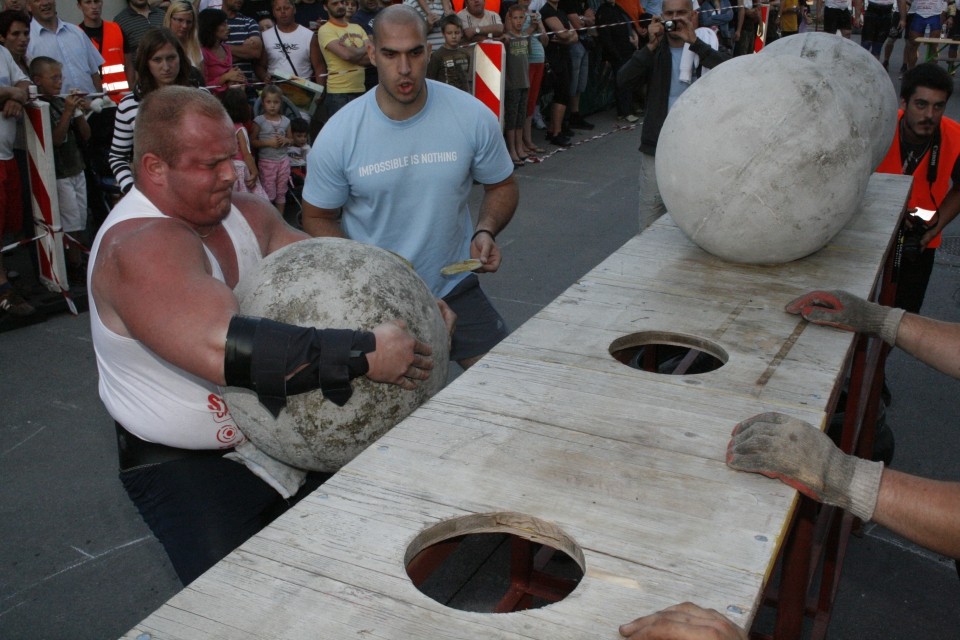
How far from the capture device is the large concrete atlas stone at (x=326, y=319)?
254 cm

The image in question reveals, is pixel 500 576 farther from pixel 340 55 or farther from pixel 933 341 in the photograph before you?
pixel 340 55

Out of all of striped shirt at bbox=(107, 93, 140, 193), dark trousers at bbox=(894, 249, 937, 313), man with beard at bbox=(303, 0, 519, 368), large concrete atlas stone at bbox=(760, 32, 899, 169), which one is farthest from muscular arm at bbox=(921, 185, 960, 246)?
striped shirt at bbox=(107, 93, 140, 193)

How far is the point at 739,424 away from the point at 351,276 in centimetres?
115

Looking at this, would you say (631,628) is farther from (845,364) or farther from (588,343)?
(845,364)

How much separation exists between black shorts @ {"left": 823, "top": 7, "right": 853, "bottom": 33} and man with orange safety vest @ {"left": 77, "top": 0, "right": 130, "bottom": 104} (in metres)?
14.6

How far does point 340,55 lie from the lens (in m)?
8.86

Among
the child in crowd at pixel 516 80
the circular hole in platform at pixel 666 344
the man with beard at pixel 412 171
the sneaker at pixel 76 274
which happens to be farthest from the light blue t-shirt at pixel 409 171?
the child in crowd at pixel 516 80

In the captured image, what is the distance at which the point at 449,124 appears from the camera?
3936 millimetres

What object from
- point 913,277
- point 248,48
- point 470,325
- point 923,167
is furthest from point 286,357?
point 248,48

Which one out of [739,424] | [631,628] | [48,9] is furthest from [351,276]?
[48,9]

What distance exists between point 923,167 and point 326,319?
4345 mm

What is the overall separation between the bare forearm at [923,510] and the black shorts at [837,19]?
17.7m

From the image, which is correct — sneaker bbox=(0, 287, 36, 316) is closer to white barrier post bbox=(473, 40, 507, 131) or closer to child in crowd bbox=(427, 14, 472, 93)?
child in crowd bbox=(427, 14, 472, 93)

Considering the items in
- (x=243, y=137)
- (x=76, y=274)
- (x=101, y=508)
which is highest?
(x=243, y=137)
